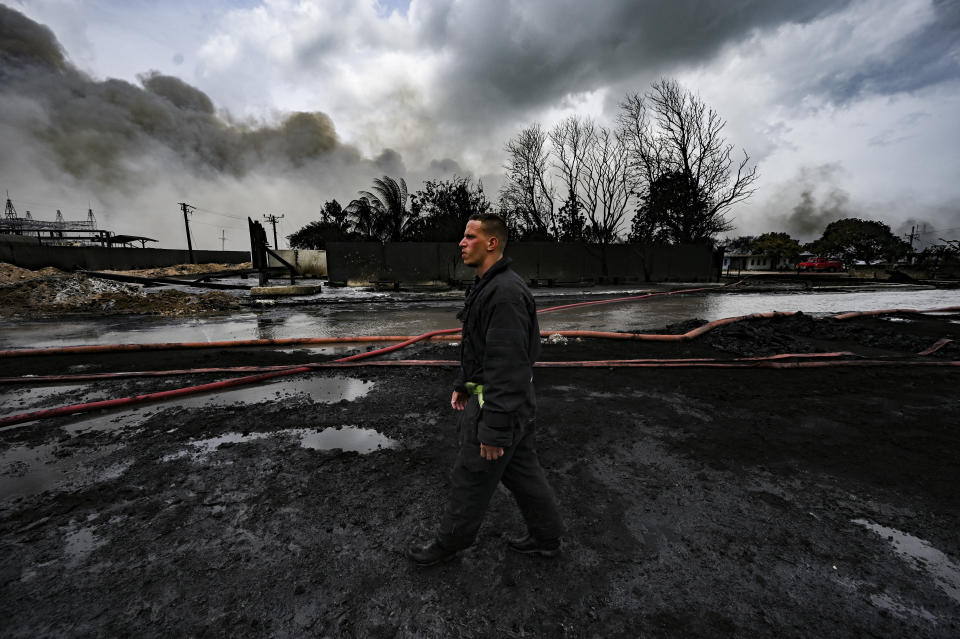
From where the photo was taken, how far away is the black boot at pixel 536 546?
1.79m

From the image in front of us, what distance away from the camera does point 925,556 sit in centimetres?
179

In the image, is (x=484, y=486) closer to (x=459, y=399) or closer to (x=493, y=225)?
(x=459, y=399)

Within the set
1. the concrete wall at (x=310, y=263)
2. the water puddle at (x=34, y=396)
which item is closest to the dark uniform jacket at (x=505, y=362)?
the water puddle at (x=34, y=396)

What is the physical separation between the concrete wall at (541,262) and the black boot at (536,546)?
1663 cm

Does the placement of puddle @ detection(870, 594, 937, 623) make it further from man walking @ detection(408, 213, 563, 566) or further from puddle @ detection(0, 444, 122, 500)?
puddle @ detection(0, 444, 122, 500)

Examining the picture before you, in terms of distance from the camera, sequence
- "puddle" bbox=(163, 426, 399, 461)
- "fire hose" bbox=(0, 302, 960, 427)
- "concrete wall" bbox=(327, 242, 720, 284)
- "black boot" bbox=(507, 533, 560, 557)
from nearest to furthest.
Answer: "black boot" bbox=(507, 533, 560, 557), "puddle" bbox=(163, 426, 399, 461), "fire hose" bbox=(0, 302, 960, 427), "concrete wall" bbox=(327, 242, 720, 284)

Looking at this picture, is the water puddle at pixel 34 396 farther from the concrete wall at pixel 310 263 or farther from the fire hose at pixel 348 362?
the concrete wall at pixel 310 263

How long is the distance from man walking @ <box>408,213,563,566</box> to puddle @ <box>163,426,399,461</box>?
122cm

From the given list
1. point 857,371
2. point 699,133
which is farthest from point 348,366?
point 699,133

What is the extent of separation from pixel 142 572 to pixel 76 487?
1149 mm

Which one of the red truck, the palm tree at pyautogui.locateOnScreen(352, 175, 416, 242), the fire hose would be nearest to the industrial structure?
the palm tree at pyautogui.locateOnScreen(352, 175, 416, 242)

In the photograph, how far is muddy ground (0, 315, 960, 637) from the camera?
4.93 feet

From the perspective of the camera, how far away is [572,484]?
2.38 meters

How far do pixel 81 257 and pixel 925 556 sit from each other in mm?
32054
